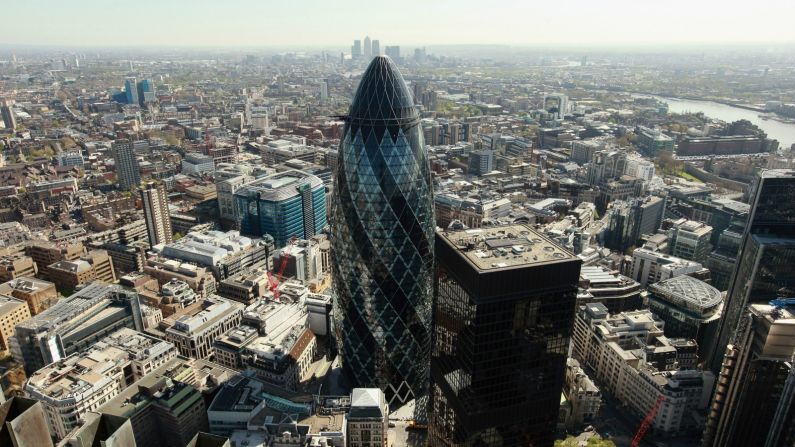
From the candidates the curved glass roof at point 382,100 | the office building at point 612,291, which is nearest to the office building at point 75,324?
the curved glass roof at point 382,100

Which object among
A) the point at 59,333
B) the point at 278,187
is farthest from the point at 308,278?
the point at 59,333

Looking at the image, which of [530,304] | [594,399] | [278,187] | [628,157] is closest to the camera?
[530,304]

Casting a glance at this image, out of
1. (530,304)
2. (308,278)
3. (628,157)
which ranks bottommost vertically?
(308,278)

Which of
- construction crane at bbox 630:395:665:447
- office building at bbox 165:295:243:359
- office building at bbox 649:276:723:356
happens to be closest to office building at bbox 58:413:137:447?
construction crane at bbox 630:395:665:447

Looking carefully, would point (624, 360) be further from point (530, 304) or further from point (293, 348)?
point (293, 348)

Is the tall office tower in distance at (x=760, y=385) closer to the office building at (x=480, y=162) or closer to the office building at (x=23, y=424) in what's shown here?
the office building at (x=23, y=424)

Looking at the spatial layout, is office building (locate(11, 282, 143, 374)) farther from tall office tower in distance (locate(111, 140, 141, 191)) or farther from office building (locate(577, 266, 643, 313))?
tall office tower in distance (locate(111, 140, 141, 191))
